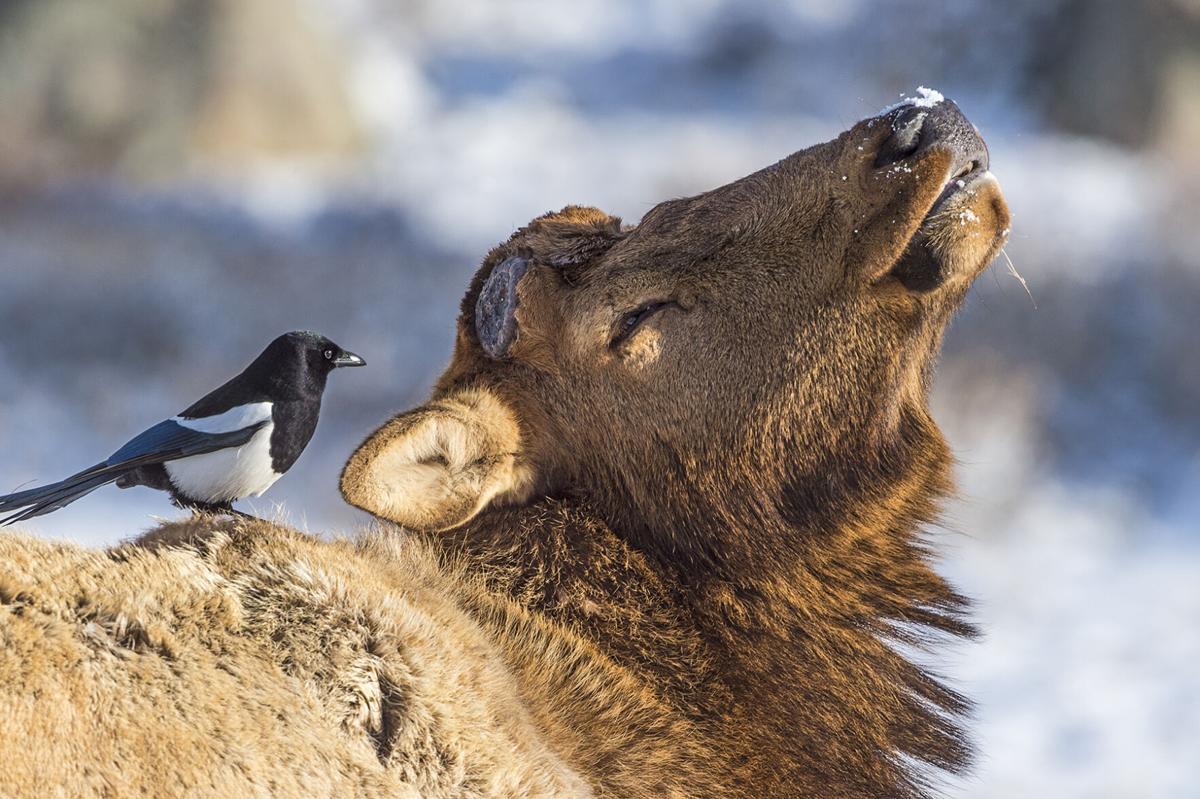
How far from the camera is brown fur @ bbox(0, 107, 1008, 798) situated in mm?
2174

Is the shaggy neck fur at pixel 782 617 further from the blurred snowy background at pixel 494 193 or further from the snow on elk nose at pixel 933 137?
the blurred snowy background at pixel 494 193

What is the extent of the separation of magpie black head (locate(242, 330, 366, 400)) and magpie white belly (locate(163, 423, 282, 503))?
87mm

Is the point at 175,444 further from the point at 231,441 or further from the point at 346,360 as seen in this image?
the point at 346,360

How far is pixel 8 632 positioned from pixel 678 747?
113 centimetres

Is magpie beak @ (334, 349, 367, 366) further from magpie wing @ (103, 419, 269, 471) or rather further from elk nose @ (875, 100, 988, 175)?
elk nose @ (875, 100, 988, 175)

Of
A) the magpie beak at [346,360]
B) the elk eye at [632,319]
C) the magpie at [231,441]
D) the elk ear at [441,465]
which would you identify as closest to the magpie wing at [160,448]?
the magpie at [231,441]

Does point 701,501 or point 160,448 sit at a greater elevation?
point 701,501

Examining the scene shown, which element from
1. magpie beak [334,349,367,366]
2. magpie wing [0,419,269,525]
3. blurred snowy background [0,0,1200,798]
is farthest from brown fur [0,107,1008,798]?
blurred snowy background [0,0,1200,798]

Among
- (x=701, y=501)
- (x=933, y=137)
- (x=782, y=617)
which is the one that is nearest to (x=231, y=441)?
(x=701, y=501)

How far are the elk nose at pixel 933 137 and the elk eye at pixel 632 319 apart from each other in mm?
501

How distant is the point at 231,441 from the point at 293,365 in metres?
0.20

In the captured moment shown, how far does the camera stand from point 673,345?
242cm

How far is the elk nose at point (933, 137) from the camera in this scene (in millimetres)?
2314

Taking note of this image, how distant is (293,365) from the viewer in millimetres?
2449
